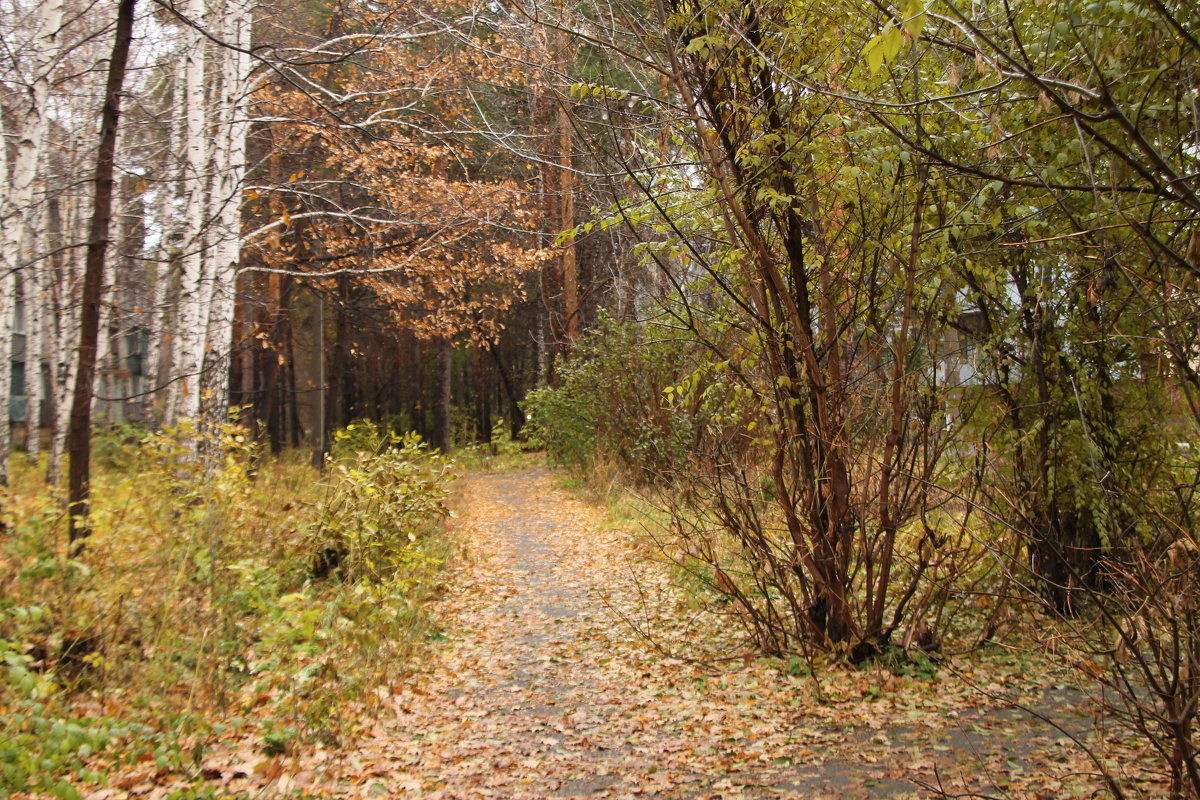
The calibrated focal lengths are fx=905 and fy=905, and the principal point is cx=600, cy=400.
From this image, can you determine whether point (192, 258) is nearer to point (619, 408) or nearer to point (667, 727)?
point (667, 727)

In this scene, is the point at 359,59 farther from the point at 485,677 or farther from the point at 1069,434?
the point at 1069,434

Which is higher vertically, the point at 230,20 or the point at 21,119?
the point at 230,20

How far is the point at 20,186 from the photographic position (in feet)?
26.4

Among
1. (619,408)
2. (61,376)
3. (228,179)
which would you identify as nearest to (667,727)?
(61,376)

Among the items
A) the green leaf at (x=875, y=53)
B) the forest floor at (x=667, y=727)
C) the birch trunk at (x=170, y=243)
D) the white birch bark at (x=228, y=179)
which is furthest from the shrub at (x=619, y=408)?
the green leaf at (x=875, y=53)

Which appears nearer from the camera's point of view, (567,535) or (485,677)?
(485,677)

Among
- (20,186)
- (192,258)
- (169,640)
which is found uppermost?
(20,186)

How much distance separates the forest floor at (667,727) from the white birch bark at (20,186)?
15.0ft

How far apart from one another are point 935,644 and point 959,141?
3.05 meters

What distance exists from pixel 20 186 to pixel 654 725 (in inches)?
284

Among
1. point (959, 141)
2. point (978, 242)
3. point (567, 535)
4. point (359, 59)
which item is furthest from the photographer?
point (359, 59)

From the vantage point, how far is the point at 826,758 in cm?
455

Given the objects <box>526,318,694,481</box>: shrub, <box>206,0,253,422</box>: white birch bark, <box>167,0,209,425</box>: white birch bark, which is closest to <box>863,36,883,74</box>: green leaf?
<box>167,0,209,425</box>: white birch bark

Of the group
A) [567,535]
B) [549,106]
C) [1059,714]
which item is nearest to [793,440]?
[1059,714]
